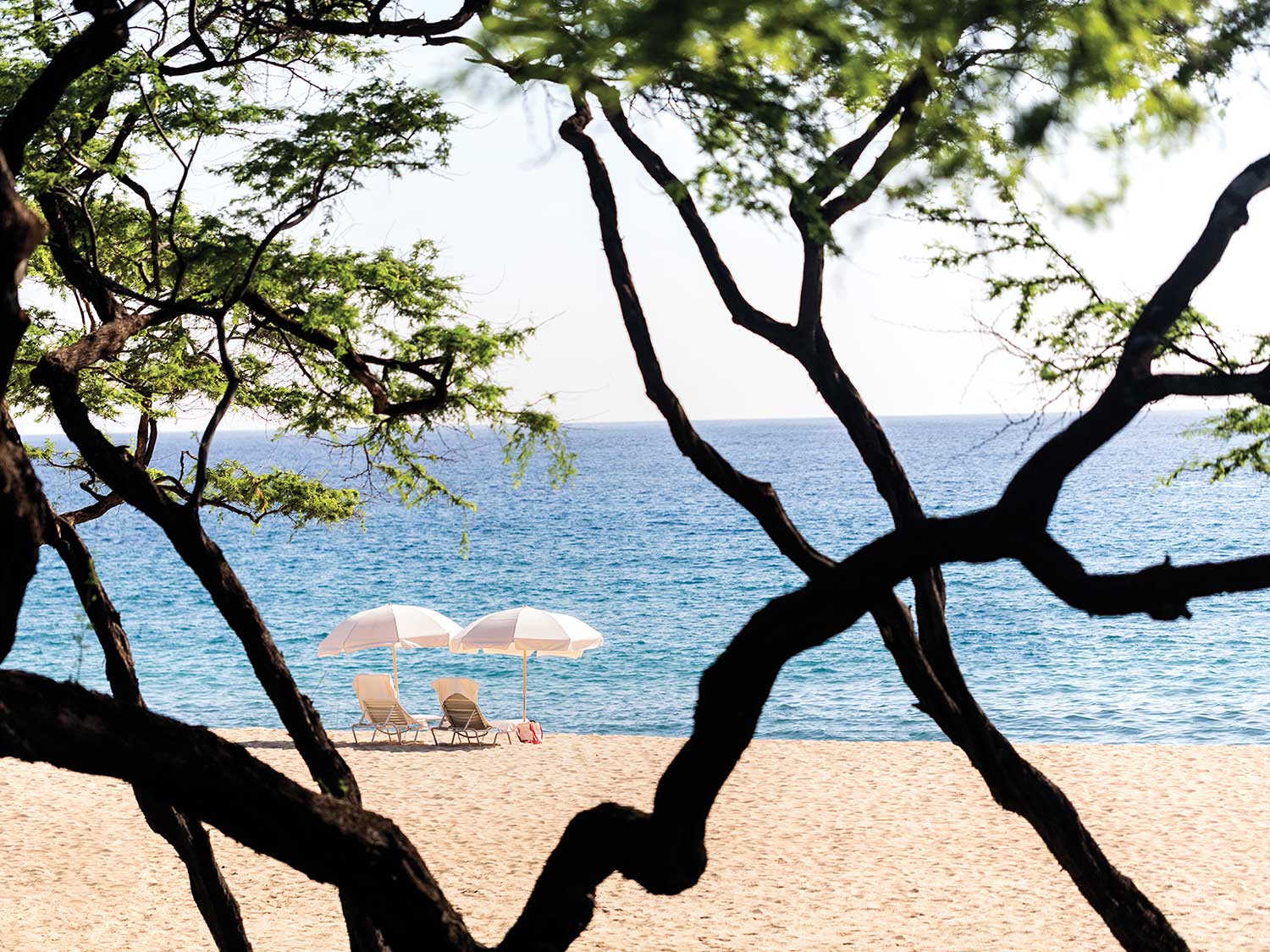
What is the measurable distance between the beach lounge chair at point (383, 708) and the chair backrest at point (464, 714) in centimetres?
50

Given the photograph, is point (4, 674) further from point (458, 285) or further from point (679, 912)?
point (679, 912)

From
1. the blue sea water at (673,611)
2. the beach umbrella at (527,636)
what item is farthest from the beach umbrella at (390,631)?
the blue sea water at (673,611)

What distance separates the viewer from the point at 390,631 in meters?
17.6

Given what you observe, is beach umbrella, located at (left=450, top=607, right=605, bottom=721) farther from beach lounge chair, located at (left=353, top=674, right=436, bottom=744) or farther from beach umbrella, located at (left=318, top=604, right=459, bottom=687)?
beach lounge chair, located at (left=353, top=674, right=436, bottom=744)

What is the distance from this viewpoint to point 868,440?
18.1 feet

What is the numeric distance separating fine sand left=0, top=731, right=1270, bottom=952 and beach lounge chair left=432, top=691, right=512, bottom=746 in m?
0.37

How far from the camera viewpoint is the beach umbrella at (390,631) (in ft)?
57.5

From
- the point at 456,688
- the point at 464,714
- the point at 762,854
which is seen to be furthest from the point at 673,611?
the point at 762,854

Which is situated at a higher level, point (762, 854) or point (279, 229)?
point (279, 229)

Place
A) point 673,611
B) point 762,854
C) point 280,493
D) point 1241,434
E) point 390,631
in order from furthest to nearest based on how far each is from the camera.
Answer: point 673,611 → point 390,631 → point 280,493 → point 762,854 → point 1241,434

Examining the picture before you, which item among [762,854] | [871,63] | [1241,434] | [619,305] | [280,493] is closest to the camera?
[871,63]

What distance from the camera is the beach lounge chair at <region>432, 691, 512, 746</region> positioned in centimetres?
1667

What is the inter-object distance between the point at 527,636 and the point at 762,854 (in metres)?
5.94

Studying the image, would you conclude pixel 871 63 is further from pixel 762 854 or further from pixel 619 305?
pixel 762 854
